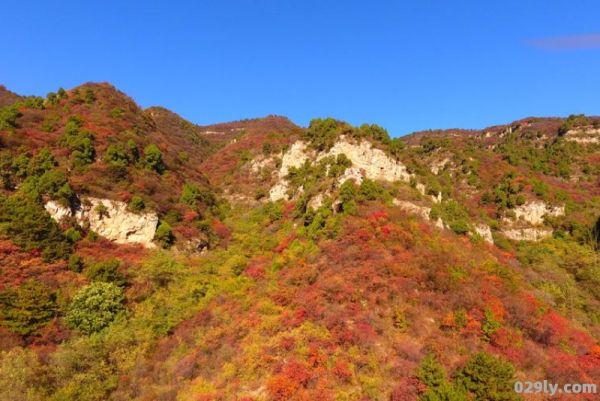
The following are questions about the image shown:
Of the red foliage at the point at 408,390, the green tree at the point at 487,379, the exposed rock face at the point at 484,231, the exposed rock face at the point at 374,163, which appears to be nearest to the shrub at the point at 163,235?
the exposed rock face at the point at 374,163

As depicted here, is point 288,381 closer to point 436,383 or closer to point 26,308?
point 436,383

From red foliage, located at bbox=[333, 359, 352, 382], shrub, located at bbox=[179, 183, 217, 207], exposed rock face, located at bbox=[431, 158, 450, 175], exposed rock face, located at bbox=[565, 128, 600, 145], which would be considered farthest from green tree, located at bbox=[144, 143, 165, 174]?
exposed rock face, located at bbox=[565, 128, 600, 145]

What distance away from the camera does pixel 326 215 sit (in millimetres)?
44312

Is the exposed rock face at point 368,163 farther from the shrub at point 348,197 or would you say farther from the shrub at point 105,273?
the shrub at point 105,273

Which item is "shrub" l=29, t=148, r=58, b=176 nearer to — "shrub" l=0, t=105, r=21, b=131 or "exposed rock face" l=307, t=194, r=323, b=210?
"shrub" l=0, t=105, r=21, b=131

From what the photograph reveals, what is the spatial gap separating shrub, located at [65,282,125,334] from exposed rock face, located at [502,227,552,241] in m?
70.1

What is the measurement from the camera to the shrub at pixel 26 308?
103 feet

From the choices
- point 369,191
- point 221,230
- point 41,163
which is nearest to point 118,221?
point 41,163

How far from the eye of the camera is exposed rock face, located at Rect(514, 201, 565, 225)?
2840 inches

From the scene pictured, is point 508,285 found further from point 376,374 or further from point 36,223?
point 36,223

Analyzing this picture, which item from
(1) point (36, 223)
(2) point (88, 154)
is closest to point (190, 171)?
(2) point (88, 154)

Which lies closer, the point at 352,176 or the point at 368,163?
the point at 352,176

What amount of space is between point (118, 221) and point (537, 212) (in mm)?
78489

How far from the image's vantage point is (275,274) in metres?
37.9
